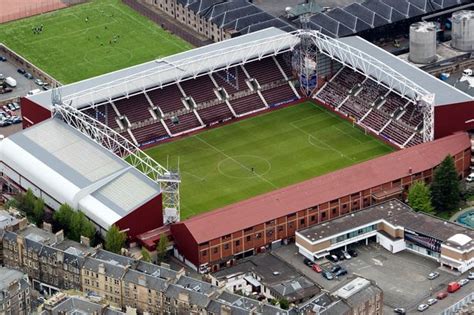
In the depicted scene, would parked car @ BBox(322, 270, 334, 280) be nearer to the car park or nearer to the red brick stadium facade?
the car park

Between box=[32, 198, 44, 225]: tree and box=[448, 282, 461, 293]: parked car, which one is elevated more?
box=[32, 198, 44, 225]: tree

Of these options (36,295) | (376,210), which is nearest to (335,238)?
(376,210)

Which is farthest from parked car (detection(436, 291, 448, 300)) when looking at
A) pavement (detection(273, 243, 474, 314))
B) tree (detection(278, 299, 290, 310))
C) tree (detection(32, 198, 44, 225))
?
tree (detection(32, 198, 44, 225))

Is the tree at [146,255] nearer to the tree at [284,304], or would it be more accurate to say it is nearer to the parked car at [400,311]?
the tree at [284,304]

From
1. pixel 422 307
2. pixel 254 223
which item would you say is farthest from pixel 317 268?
pixel 422 307

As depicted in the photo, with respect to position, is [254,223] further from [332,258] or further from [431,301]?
[431,301]
